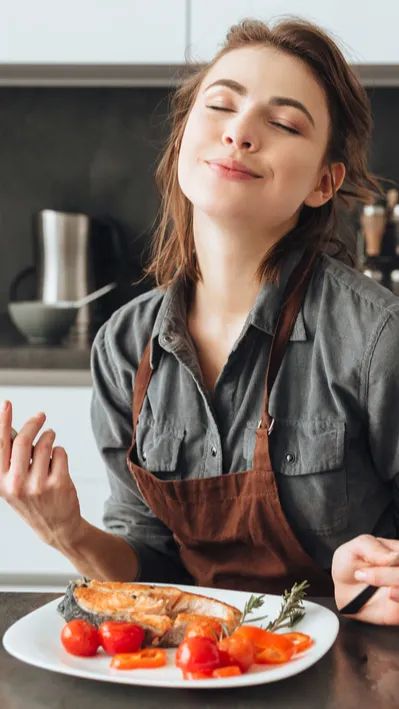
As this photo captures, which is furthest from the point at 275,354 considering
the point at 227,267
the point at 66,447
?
→ the point at 66,447

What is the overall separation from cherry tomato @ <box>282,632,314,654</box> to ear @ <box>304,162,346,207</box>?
0.71 meters

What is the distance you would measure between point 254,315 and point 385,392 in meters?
0.20

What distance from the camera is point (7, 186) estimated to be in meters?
3.01

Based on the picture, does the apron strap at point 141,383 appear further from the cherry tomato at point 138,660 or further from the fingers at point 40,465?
the cherry tomato at point 138,660

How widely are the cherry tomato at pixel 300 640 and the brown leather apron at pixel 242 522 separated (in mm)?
372

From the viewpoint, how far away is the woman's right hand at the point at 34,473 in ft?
3.68

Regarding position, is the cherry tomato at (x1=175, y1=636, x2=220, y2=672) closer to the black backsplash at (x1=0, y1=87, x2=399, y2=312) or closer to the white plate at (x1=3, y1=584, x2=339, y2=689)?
the white plate at (x1=3, y1=584, x2=339, y2=689)

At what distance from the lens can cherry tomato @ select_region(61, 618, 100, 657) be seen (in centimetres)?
90

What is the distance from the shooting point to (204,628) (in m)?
0.91

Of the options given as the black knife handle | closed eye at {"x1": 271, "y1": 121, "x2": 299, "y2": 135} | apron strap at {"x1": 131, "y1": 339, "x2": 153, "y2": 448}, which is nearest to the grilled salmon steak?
the black knife handle

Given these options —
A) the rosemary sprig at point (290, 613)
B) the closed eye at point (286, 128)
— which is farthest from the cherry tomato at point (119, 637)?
the closed eye at point (286, 128)

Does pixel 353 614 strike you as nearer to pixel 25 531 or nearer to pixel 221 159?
pixel 221 159

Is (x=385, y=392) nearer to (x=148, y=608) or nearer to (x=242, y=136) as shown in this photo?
(x=242, y=136)

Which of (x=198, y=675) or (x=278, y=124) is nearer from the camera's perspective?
(x=198, y=675)
